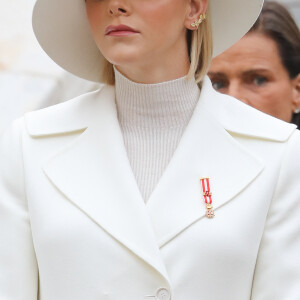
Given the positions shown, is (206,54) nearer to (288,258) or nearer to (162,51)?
(162,51)

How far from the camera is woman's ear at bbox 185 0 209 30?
395 cm

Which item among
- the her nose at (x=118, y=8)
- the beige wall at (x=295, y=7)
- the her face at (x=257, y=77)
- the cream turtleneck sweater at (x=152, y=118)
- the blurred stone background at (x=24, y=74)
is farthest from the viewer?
the beige wall at (x=295, y=7)

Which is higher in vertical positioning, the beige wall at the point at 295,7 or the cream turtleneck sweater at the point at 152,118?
the beige wall at the point at 295,7

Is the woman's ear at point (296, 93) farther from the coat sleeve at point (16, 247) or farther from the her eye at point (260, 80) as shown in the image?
the coat sleeve at point (16, 247)

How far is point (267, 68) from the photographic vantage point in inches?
225

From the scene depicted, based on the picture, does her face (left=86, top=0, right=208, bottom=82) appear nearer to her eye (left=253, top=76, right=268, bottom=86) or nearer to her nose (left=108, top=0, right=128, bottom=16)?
her nose (left=108, top=0, right=128, bottom=16)

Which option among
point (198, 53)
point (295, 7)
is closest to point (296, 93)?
point (198, 53)

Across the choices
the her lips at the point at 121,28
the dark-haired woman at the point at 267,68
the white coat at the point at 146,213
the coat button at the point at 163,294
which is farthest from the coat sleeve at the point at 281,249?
the dark-haired woman at the point at 267,68

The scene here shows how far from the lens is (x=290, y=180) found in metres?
3.86

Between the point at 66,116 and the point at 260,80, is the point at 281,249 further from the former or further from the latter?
the point at 260,80

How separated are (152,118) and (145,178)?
214 mm

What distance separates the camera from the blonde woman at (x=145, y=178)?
12.2 ft

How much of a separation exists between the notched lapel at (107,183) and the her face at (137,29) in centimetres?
23

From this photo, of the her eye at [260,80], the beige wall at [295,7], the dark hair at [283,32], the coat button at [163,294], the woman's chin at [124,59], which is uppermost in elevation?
the beige wall at [295,7]
